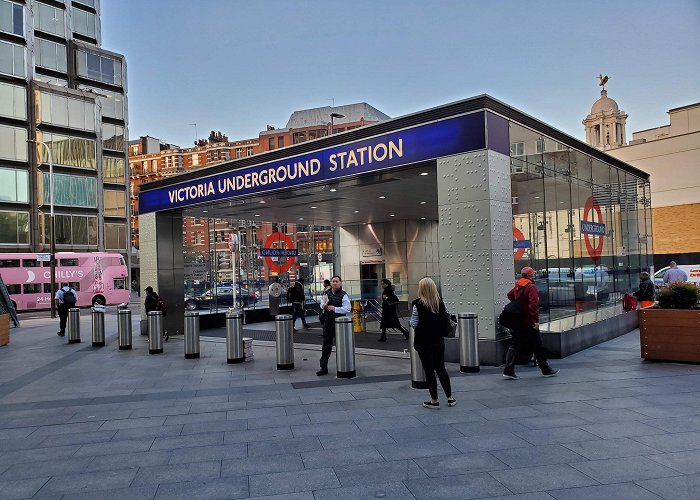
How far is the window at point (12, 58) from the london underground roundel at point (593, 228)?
48689 mm

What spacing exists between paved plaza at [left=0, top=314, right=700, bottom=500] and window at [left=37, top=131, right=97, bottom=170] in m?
44.5

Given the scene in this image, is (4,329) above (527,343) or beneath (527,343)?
beneath

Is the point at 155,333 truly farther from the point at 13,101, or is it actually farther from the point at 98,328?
the point at 13,101

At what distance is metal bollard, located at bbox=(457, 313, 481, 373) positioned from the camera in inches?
372

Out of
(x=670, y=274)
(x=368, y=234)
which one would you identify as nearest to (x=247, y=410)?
(x=670, y=274)

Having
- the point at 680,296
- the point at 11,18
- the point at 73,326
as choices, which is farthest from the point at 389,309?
the point at 11,18

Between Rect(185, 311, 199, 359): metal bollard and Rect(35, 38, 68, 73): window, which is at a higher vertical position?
Rect(35, 38, 68, 73): window

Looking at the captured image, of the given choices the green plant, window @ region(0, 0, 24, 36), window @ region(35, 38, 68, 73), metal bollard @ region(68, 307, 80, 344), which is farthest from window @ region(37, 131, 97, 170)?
the green plant

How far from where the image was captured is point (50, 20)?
51500mm

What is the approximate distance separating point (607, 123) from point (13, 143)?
238 feet

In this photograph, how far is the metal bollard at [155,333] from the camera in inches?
537

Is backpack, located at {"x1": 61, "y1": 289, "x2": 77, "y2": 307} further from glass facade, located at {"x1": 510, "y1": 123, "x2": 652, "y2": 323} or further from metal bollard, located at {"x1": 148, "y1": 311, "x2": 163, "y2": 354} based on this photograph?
glass facade, located at {"x1": 510, "y1": 123, "x2": 652, "y2": 323}

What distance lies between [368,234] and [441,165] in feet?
58.2

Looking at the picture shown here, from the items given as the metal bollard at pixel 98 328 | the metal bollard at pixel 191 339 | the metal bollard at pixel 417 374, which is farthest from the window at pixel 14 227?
the metal bollard at pixel 417 374
